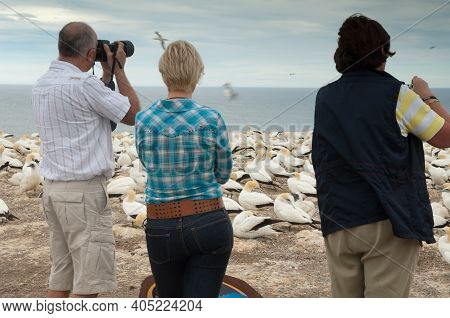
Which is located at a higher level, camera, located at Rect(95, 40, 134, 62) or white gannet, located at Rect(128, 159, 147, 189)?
camera, located at Rect(95, 40, 134, 62)

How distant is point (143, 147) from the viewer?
9.32 ft

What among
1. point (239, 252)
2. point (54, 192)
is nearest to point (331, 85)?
point (54, 192)

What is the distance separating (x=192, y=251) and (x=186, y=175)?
38cm

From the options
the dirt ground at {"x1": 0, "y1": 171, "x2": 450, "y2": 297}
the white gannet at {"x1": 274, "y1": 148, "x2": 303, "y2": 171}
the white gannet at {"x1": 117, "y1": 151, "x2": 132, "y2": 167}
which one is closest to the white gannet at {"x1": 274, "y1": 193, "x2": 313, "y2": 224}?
the dirt ground at {"x1": 0, "y1": 171, "x2": 450, "y2": 297}

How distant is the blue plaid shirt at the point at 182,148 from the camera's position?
108 inches

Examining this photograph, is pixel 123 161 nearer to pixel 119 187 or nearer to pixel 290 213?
pixel 119 187

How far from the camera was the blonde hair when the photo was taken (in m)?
2.79

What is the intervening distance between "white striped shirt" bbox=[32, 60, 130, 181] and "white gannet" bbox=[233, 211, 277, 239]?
4.25 m

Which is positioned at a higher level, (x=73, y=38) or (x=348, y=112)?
(x=73, y=38)

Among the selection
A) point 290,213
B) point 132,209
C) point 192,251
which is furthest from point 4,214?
point 192,251

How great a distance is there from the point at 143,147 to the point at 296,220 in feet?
18.1

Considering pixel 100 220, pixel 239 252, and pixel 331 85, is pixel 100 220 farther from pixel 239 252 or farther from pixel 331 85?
pixel 239 252

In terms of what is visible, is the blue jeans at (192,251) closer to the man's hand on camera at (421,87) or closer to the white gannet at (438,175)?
the man's hand on camera at (421,87)

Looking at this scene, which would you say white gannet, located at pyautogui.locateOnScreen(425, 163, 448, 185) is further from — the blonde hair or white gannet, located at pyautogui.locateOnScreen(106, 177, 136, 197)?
the blonde hair
